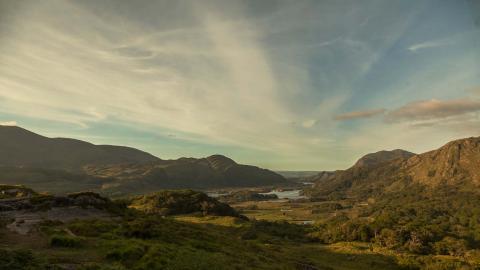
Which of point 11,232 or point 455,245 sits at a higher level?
point 11,232

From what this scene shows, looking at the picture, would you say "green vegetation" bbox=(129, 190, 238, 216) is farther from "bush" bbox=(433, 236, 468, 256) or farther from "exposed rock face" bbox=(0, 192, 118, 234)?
"exposed rock face" bbox=(0, 192, 118, 234)

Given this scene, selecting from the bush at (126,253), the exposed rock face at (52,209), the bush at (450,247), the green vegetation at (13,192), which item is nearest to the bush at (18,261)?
the bush at (126,253)

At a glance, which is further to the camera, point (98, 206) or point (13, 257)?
point (98, 206)

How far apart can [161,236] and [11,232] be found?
17636 mm

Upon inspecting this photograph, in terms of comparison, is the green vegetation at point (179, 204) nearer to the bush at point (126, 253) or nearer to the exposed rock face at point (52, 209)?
the exposed rock face at point (52, 209)

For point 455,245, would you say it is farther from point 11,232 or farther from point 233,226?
point 11,232

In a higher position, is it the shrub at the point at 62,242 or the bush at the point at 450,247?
the shrub at the point at 62,242

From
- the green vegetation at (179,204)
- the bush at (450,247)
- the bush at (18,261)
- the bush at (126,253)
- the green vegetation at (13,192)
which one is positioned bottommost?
the bush at (450,247)

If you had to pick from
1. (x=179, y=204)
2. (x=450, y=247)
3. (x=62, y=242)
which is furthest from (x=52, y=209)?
(x=450, y=247)

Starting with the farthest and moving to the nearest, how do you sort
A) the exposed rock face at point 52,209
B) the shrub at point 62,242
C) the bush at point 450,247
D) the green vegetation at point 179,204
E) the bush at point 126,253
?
the green vegetation at point 179,204, the bush at point 450,247, the exposed rock face at point 52,209, the shrub at point 62,242, the bush at point 126,253

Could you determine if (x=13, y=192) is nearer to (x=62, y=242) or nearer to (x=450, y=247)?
(x=62, y=242)

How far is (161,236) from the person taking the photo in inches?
1860

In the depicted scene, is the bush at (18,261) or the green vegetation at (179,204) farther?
the green vegetation at (179,204)

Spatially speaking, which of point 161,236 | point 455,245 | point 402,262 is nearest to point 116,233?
point 161,236
